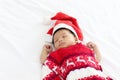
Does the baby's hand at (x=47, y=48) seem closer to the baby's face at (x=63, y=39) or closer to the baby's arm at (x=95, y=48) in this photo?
the baby's face at (x=63, y=39)

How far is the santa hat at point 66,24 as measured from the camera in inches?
54.9

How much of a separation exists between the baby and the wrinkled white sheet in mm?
50

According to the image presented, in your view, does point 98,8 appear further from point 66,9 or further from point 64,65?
point 64,65

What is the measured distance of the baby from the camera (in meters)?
1.16

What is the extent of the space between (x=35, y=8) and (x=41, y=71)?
1.70ft

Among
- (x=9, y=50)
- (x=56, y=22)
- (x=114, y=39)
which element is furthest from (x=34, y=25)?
(x=114, y=39)

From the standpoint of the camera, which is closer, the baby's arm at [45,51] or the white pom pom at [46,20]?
the baby's arm at [45,51]

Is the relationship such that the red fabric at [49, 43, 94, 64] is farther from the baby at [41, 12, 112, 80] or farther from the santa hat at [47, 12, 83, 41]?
the santa hat at [47, 12, 83, 41]

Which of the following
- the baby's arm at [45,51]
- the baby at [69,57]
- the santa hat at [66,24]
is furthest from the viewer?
the santa hat at [66,24]

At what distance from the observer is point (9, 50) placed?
1.34m

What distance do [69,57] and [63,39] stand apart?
0.41 feet

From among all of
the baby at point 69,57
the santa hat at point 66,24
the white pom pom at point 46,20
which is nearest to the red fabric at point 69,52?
the baby at point 69,57

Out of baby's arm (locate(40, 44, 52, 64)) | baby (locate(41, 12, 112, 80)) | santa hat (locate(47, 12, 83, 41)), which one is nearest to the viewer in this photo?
A: baby (locate(41, 12, 112, 80))

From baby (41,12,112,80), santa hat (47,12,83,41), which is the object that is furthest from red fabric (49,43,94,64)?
santa hat (47,12,83,41)
